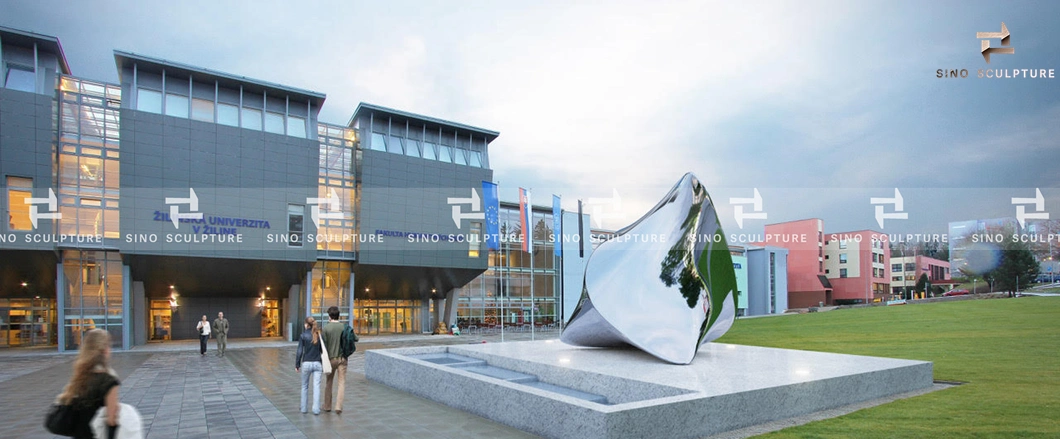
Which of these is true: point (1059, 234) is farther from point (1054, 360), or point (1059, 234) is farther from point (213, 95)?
point (213, 95)

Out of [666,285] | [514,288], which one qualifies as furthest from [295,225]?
[666,285]

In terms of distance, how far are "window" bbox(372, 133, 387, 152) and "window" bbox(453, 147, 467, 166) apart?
16.4 ft

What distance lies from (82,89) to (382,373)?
24741 millimetres

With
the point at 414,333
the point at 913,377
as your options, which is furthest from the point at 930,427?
the point at 414,333

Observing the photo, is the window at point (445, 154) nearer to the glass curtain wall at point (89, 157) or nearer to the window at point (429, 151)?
the window at point (429, 151)

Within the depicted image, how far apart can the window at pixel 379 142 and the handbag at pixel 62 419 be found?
111ft

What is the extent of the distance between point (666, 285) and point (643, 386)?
4596mm

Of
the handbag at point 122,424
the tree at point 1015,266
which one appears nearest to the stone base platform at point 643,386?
the handbag at point 122,424

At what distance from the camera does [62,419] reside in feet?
14.6

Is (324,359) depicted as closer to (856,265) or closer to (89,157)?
(89,157)

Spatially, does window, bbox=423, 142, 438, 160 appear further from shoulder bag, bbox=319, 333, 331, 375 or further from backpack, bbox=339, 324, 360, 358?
shoulder bag, bbox=319, 333, 331, 375

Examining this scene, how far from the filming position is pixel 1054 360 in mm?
14859

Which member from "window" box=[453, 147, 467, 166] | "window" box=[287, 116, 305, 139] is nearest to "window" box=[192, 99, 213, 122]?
"window" box=[287, 116, 305, 139]

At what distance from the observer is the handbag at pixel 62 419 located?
175 inches
